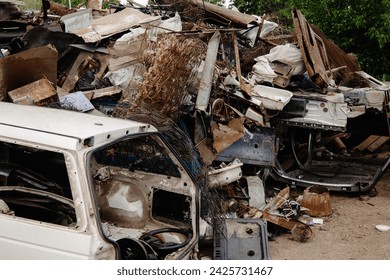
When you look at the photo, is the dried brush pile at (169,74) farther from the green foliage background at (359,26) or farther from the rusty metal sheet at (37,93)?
the green foliage background at (359,26)

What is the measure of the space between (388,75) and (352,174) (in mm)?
5894

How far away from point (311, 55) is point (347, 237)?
122 inches

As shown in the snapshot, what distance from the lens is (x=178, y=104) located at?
276 inches

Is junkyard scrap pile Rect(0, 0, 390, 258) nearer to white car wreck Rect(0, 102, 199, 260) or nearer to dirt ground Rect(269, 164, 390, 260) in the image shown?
dirt ground Rect(269, 164, 390, 260)

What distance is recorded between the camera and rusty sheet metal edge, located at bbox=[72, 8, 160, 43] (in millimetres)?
8647

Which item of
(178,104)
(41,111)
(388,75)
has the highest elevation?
(41,111)

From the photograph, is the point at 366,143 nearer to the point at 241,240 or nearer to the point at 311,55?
the point at 311,55

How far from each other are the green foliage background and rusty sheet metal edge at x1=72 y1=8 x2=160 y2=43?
545 centimetres

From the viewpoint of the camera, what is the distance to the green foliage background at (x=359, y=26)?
1197 cm

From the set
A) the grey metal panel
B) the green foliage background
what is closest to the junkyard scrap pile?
A: the grey metal panel

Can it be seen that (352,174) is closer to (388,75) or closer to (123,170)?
(123,170)

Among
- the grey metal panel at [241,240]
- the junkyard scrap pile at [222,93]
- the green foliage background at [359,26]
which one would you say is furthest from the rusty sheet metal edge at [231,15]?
the grey metal panel at [241,240]

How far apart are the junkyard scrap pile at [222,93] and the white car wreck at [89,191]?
2.77ft

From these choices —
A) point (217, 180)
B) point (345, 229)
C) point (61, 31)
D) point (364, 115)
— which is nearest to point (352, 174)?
point (364, 115)
